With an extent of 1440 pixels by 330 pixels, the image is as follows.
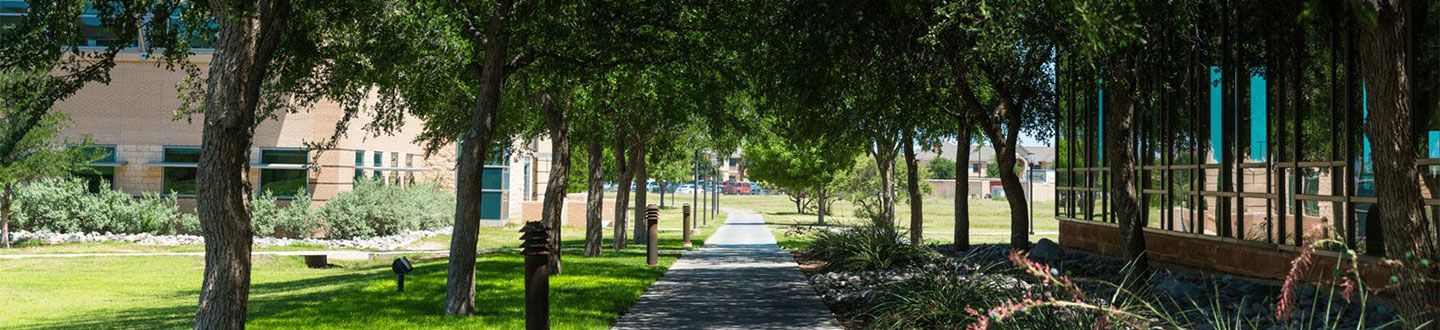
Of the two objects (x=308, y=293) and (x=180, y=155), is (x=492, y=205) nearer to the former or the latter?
(x=180, y=155)

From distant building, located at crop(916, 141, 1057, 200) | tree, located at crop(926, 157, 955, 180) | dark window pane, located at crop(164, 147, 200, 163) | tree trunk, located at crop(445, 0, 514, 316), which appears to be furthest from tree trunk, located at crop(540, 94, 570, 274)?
tree, located at crop(926, 157, 955, 180)

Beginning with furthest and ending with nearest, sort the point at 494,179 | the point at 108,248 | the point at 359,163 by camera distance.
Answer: the point at 494,179, the point at 359,163, the point at 108,248

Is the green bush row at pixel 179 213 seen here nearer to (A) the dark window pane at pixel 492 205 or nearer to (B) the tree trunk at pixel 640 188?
(B) the tree trunk at pixel 640 188

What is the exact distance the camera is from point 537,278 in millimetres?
10266

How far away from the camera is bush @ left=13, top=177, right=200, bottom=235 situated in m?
36.9

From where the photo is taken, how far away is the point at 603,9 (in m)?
15.1

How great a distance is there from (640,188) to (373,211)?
8.87 metres

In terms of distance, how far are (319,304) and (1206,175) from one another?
1230 cm

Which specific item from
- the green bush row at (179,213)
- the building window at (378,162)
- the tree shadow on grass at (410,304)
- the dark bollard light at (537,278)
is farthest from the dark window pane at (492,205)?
the dark bollard light at (537,278)

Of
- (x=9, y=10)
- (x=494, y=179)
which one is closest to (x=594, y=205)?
(x=9, y=10)

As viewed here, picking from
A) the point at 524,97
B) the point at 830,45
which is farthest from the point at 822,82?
the point at 524,97

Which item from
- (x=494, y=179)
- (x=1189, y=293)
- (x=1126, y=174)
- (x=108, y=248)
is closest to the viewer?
(x=1189, y=293)

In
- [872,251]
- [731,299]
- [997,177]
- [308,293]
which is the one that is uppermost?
[997,177]

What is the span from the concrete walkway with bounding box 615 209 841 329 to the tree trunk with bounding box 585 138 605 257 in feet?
10.7
